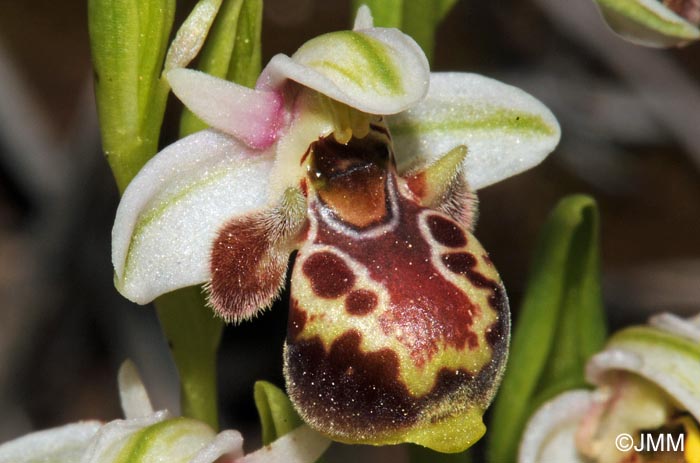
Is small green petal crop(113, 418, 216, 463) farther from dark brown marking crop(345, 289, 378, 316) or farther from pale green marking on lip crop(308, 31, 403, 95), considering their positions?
pale green marking on lip crop(308, 31, 403, 95)

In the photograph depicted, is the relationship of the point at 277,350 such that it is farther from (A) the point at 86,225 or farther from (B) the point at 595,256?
(B) the point at 595,256

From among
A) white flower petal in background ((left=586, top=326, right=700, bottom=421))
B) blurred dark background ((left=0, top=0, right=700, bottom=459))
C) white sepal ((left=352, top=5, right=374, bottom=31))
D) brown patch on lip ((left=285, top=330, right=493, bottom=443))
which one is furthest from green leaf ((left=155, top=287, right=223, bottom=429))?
blurred dark background ((left=0, top=0, right=700, bottom=459))

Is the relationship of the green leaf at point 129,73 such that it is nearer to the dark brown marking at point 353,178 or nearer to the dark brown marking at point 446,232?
the dark brown marking at point 353,178

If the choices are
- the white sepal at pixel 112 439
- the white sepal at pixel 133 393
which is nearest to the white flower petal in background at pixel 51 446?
the white sepal at pixel 133 393

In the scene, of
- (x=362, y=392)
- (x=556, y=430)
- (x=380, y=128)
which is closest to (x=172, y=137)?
(x=556, y=430)

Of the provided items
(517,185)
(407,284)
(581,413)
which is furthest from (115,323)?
(407,284)

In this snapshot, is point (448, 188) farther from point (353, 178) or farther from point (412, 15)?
point (412, 15)

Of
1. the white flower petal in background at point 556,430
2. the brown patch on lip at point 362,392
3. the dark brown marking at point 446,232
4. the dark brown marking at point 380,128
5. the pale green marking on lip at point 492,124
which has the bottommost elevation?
the white flower petal in background at point 556,430
